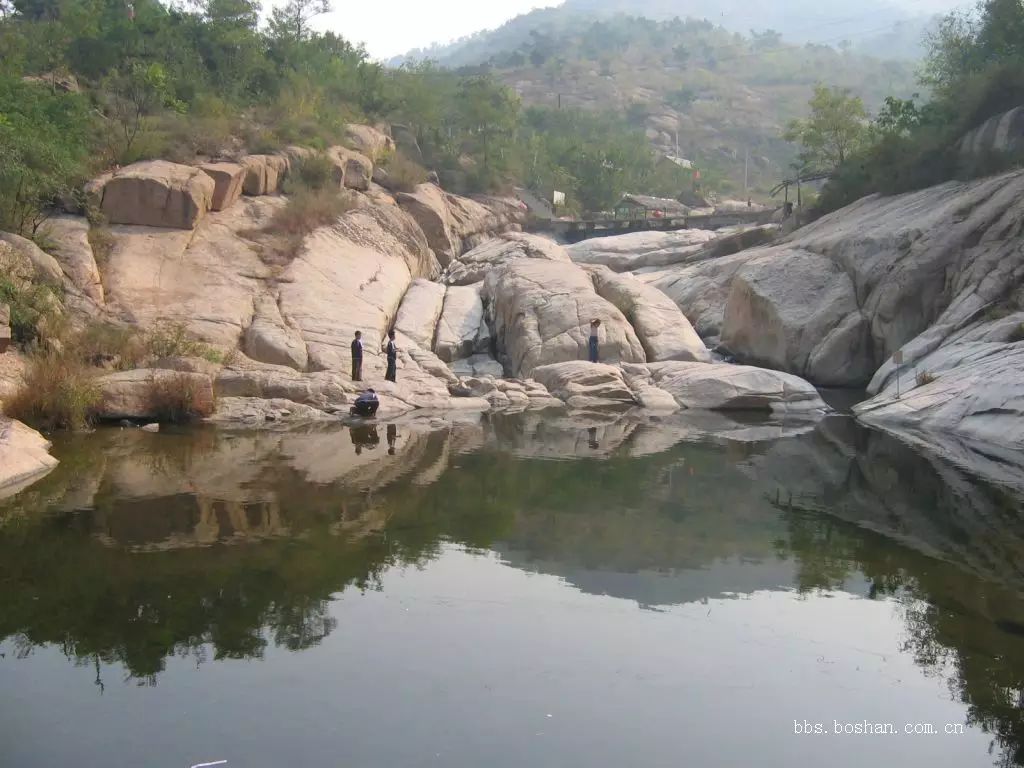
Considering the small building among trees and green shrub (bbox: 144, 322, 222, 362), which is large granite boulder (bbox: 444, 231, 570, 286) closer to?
green shrub (bbox: 144, 322, 222, 362)

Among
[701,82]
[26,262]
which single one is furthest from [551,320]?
[701,82]

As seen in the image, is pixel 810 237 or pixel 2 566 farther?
pixel 810 237

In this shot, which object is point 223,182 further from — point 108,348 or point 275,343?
point 108,348

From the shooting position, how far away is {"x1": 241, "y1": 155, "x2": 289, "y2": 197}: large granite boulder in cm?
2959

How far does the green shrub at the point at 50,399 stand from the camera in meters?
16.8

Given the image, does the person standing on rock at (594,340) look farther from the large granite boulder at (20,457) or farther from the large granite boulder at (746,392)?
A: the large granite boulder at (20,457)

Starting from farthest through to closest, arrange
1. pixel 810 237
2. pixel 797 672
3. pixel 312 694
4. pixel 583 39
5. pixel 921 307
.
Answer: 1. pixel 583 39
2. pixel 810 237
3. pixel 921 307
4. pixel 797 672
5. pixel 312 694

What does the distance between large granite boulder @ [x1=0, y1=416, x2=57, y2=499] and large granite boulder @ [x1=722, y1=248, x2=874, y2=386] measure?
1841 cm

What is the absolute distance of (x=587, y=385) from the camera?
Answer: 76.9 ft

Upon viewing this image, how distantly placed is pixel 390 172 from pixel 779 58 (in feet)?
406

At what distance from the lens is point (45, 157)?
23281 mm

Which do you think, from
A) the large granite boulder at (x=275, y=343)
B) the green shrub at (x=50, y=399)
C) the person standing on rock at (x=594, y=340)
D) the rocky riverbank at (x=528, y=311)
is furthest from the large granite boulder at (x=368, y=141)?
the green shrub at (x=50, y=399)

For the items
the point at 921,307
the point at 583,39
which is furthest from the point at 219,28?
the point at 583,39

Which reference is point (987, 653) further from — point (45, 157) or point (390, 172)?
point (390, 172)
